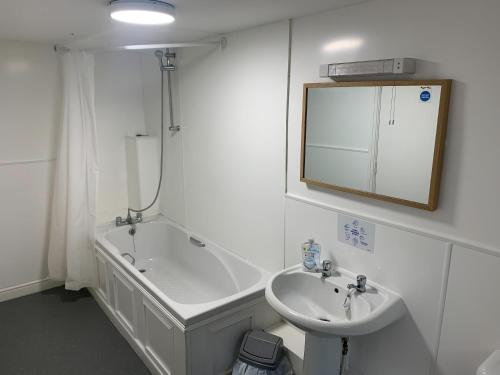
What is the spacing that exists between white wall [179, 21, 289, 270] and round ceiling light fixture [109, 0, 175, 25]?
72 centimetres

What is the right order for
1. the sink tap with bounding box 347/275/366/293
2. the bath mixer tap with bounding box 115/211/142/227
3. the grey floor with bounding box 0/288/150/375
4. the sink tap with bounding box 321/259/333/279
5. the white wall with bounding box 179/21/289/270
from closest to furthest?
1. the sink tap with bounding box 347/275/366/293
2. the sink tap with bounding box 321/259/333/279
3. the white wall with bounding box 179/21/289/270
4. the grey floor with bounding box 0/288/150/375
5. the bath mixer tap with bounding box 115/211/142/227

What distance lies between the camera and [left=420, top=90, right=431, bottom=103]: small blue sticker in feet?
5.28

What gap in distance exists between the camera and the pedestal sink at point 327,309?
170 cm

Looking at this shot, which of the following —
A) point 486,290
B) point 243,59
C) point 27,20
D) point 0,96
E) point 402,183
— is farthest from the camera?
point 0,96

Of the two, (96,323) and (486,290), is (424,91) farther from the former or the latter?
(96,323)

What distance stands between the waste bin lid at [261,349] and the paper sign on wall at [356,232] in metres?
0.72

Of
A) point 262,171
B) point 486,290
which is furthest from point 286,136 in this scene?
point 486,290

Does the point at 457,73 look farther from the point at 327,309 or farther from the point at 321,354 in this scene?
the point at 321,354

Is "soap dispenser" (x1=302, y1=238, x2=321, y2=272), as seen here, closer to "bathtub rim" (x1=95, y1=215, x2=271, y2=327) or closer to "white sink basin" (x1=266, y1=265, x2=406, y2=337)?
"white sink basin" (x1=266, y1=265, x2=406, y2=337)

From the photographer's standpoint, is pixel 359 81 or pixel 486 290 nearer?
pixel 486 290

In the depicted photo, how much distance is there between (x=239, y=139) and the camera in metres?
2.73

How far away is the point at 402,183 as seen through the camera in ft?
5.80

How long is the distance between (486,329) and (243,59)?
79.2 inches

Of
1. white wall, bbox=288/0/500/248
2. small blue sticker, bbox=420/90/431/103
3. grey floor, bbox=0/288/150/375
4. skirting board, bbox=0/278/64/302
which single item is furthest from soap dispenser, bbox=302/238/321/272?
skirting board, bbox=0/278/64/302
